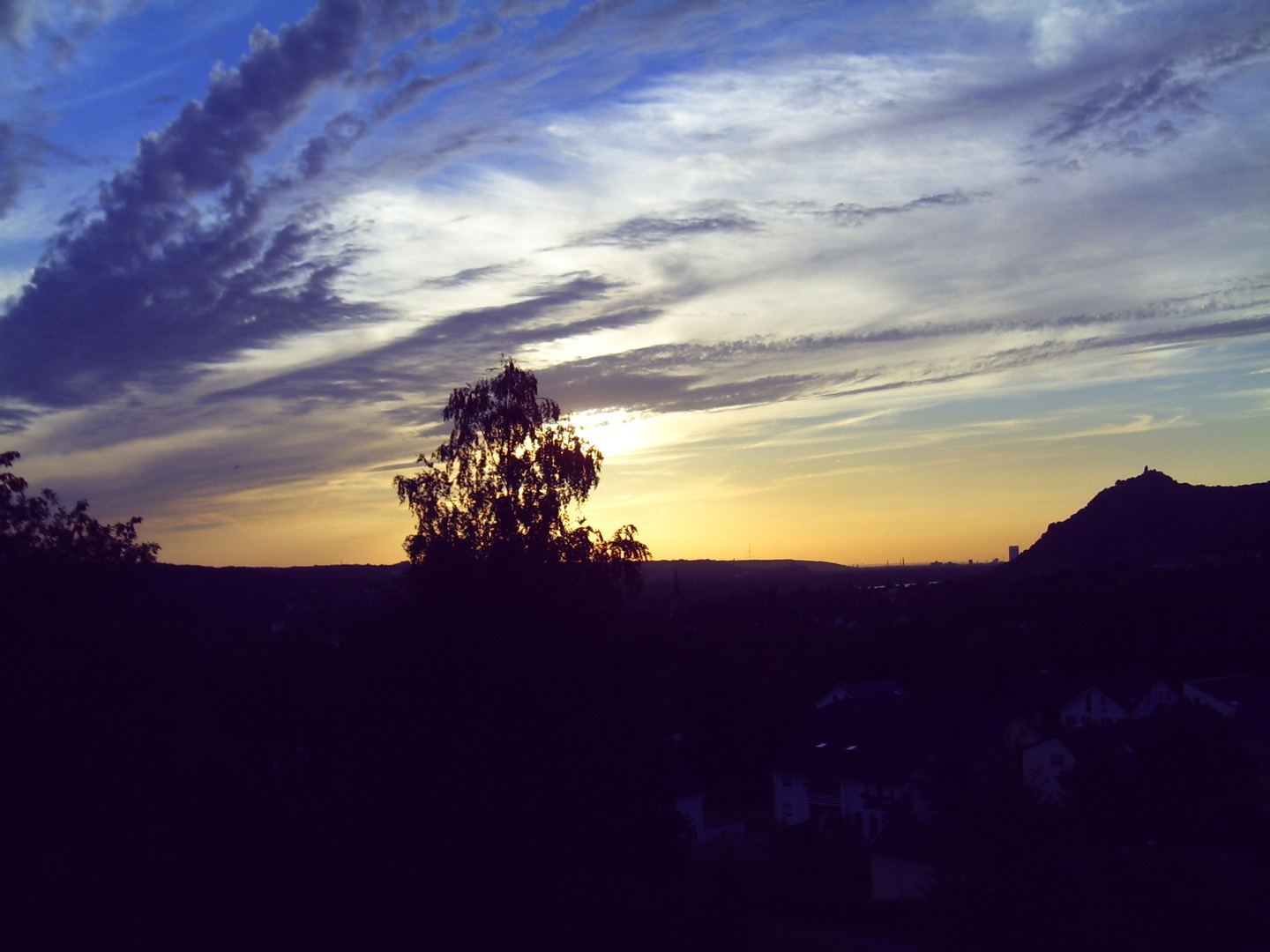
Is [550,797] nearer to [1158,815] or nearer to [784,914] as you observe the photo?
[784,914]

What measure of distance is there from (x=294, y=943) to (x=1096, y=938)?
1027 centimetres

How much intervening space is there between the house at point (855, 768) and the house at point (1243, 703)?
8.43 m

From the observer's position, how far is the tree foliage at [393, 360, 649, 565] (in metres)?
15.2

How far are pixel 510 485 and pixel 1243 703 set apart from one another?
3195 centimetres

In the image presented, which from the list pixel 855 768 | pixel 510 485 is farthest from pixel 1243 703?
pixel 510 485

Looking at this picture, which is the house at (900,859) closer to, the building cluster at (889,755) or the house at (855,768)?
the building cluster at (889,755)

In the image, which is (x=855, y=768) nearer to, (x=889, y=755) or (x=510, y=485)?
(x=889, y=755)

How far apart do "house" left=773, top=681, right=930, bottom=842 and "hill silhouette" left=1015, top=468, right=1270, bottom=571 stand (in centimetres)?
6550

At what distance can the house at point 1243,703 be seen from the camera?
106 feet

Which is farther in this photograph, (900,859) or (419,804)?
(900,859)

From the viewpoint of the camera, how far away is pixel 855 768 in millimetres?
32594

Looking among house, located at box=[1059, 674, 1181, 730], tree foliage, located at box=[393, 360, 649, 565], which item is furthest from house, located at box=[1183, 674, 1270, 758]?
tree foliage, located at box=[393, 360, 649, 565]

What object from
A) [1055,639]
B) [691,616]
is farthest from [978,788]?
[691,616]

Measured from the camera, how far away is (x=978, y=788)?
1453 centimetres
